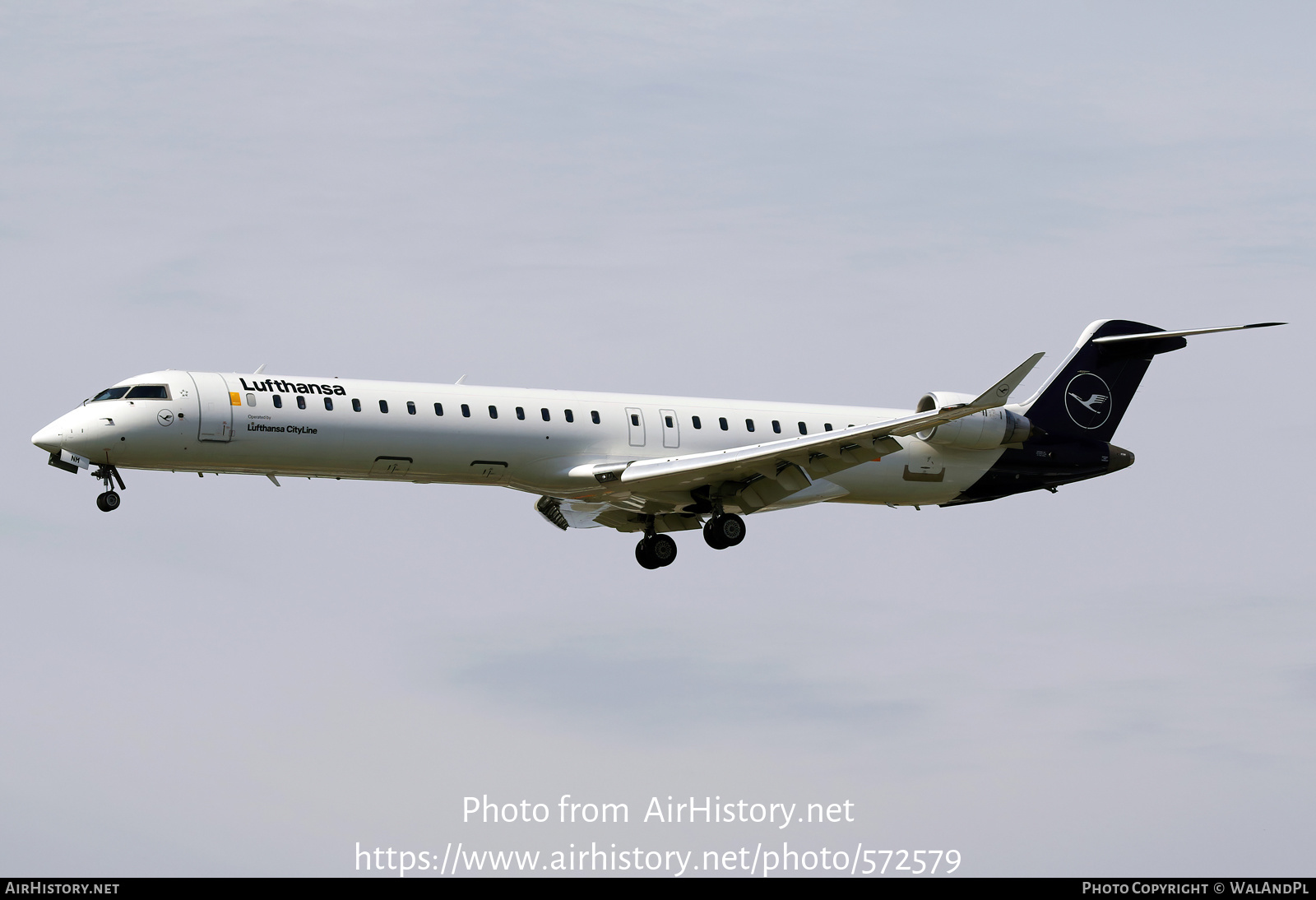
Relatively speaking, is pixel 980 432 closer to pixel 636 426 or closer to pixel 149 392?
pixel 636 426

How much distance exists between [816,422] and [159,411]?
14.1 meters

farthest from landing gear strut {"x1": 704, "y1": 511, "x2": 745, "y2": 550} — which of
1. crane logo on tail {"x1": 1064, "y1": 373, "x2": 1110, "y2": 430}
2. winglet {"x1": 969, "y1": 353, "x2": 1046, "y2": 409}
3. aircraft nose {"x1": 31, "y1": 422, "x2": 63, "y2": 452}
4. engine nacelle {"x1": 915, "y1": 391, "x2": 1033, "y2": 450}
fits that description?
aircraft nose {"x1": 31, "y1": 422, "x2": 63, "y2": 452}

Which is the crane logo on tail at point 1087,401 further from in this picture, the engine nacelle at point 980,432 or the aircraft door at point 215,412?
the aircraft door at point 215,412

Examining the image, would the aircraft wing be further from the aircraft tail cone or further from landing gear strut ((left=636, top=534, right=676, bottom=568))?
the aircraft tail cone

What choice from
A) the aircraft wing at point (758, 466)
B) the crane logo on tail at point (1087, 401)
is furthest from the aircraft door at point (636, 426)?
the crane logo on tail at point (1087, 401)

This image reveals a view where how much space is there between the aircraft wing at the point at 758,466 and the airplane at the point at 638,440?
0.05 meters

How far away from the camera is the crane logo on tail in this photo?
134 feet

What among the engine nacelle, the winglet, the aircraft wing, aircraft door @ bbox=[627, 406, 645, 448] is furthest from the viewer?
the engine nacelle

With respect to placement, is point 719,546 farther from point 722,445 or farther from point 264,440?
point 264,440

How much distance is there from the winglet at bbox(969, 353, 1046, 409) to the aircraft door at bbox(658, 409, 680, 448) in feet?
22.6

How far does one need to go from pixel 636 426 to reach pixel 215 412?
8.58 metres

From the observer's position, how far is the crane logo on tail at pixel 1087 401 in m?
41.0

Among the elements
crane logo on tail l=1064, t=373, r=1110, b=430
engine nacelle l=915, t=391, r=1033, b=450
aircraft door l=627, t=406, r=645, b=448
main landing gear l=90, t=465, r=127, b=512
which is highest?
crane logo on tail l=1064, t=373, r=1110, b=430

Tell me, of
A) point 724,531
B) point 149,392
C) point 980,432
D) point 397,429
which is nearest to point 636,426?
point 724,531
